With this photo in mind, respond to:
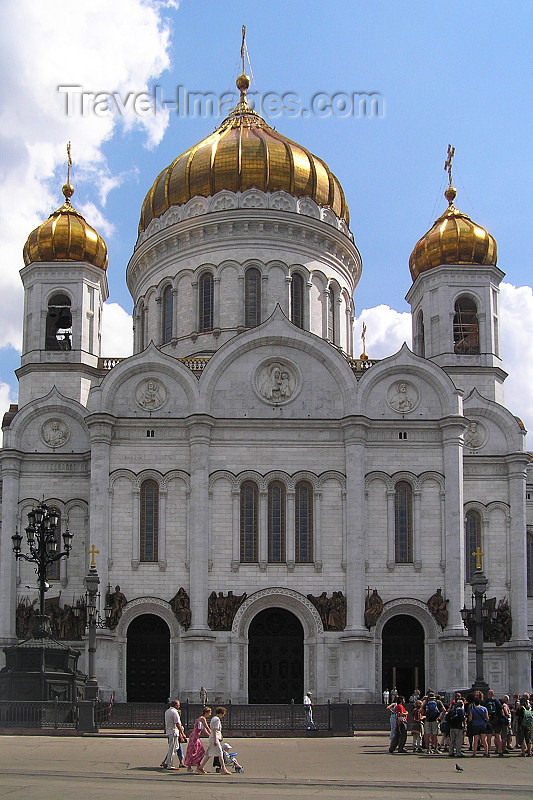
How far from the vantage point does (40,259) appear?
4834 cm

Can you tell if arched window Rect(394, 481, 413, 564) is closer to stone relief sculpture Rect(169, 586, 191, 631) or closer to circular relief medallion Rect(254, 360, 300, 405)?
circular relief medallion Rect(254, 360, 300, 405)

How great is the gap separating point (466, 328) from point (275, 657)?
16.0 meters

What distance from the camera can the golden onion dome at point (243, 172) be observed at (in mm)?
50969

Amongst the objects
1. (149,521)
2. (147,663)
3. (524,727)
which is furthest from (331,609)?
(524,727)

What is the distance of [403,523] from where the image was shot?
43.4 m

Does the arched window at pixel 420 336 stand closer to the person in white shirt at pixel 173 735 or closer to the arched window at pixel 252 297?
the arched window at pixel 252 297

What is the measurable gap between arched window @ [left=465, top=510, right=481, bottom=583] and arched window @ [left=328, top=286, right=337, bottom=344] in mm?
10517

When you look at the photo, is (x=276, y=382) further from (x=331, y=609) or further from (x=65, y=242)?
(x=65, y=242)

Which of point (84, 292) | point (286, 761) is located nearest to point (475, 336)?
point (84, 292)

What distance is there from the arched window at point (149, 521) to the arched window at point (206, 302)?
904 cm

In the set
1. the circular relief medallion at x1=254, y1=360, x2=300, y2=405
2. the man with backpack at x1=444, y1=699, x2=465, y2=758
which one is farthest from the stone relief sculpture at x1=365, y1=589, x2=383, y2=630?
the man with backpack at x1=444, y1=699, x2=465, y2=758

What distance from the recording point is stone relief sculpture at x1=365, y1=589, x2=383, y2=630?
137 feet

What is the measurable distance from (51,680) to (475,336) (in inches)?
960

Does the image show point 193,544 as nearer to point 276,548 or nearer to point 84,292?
point 276,548
